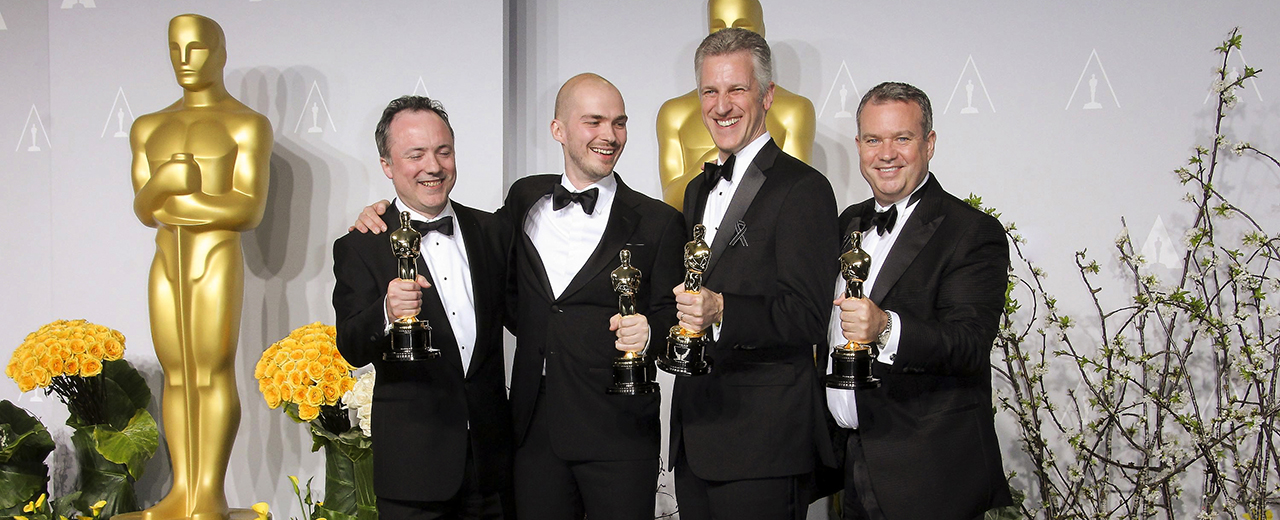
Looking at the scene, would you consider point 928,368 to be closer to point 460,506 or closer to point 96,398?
point 460,506

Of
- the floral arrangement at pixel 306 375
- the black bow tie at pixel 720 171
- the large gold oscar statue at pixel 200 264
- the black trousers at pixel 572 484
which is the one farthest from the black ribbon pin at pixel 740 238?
the large gold oscar statue at pixel 200 264

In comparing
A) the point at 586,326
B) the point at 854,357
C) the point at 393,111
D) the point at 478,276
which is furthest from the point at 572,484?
the point at 393,111

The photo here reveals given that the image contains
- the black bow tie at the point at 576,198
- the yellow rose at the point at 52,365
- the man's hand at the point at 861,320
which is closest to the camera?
the man's hand at the point at 861,320

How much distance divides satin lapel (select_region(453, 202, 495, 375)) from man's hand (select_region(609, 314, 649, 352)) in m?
0.58

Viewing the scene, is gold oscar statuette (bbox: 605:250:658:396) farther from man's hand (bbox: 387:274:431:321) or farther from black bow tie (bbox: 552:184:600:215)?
man's hand (bbox: 387:274:431:321)

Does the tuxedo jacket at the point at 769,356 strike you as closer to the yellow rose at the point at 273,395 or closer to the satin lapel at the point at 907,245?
the satin lapel at the point at 907,245

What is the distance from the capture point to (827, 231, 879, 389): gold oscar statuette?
7.37 ft

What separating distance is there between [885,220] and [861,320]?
18.7 inches

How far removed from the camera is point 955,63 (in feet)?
14.6

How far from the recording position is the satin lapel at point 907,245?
8.24 feet

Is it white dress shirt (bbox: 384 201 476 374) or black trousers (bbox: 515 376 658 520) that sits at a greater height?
white dress shirt (bbox: 384 201 476 374)

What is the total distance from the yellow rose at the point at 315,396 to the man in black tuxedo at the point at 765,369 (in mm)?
1797

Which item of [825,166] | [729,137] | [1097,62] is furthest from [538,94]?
[1097,62]

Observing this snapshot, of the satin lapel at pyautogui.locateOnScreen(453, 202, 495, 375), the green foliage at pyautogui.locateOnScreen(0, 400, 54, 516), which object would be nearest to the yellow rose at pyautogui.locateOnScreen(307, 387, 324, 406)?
the satin lapel at pyautogui.locateOnScreen(453, 202, 495, 375)
